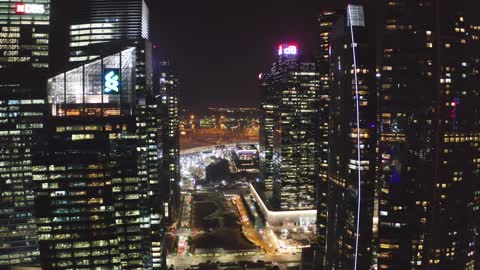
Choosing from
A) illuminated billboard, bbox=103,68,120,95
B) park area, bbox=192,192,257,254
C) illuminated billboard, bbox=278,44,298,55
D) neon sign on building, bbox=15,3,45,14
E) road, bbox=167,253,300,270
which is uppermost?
neon sign on building, bbox=15,3,45,14

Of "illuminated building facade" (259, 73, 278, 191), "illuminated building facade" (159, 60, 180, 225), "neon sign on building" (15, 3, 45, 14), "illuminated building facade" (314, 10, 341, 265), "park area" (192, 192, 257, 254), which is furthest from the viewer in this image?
"illuminated building facade" (259, 73, 278, 191)

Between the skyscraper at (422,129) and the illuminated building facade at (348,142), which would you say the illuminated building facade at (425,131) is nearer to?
the skyscraper at (422,129)

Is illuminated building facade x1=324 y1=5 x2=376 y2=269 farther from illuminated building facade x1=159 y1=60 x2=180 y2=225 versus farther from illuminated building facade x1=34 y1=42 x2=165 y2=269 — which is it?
illuminated building facade x1=159 y1=60 x2=180 y2=225

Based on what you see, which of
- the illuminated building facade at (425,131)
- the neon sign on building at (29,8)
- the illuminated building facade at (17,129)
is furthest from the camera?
the neon sign on building at (29,8)

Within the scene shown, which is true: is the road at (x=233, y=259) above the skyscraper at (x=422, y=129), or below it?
below

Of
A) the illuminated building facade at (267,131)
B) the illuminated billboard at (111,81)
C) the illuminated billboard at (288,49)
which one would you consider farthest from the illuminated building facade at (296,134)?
the illuminated billboard at (111,81)

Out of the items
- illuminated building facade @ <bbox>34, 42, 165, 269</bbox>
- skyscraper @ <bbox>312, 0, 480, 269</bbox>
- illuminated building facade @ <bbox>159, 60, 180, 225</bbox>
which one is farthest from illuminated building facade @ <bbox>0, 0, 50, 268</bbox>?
skyscraper @ <bbox>312, 0, 480, 269</bbox>

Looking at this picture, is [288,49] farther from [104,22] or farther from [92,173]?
[92,173]
